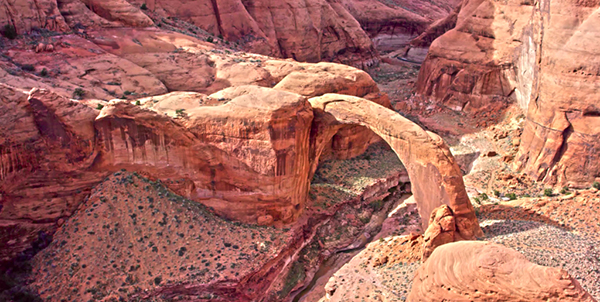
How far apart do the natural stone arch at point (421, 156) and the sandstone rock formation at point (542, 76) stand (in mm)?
10610

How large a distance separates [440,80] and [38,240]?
32.3 metres

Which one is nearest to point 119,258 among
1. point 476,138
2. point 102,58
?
point 102,58

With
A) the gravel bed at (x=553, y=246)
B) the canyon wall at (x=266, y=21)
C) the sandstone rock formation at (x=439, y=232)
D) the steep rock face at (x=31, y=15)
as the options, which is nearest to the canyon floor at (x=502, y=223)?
the gravel bed at (x=553, y=246)

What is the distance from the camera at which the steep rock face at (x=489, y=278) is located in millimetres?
12453

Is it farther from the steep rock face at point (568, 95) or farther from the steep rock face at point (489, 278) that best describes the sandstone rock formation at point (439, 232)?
the steep rock face at point (568, 95)

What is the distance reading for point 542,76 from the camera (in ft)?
96.0

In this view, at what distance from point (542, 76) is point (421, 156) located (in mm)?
12706

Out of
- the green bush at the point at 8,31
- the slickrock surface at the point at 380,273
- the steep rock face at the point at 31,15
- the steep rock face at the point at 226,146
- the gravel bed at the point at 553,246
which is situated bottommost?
the slickrock surface at the point at 380,273

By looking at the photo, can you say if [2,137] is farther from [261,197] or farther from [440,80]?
[440,80]

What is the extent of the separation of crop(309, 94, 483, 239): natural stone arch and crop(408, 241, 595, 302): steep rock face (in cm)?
656

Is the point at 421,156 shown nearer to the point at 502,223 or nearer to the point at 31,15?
the point at 502,223

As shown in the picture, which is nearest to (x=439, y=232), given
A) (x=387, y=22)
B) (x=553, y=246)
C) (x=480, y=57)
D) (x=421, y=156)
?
(x=421, y=156)

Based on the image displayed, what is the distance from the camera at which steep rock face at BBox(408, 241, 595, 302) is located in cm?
1245

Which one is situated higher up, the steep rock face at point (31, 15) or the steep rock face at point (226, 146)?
the steep rock face at point (31, 15)
